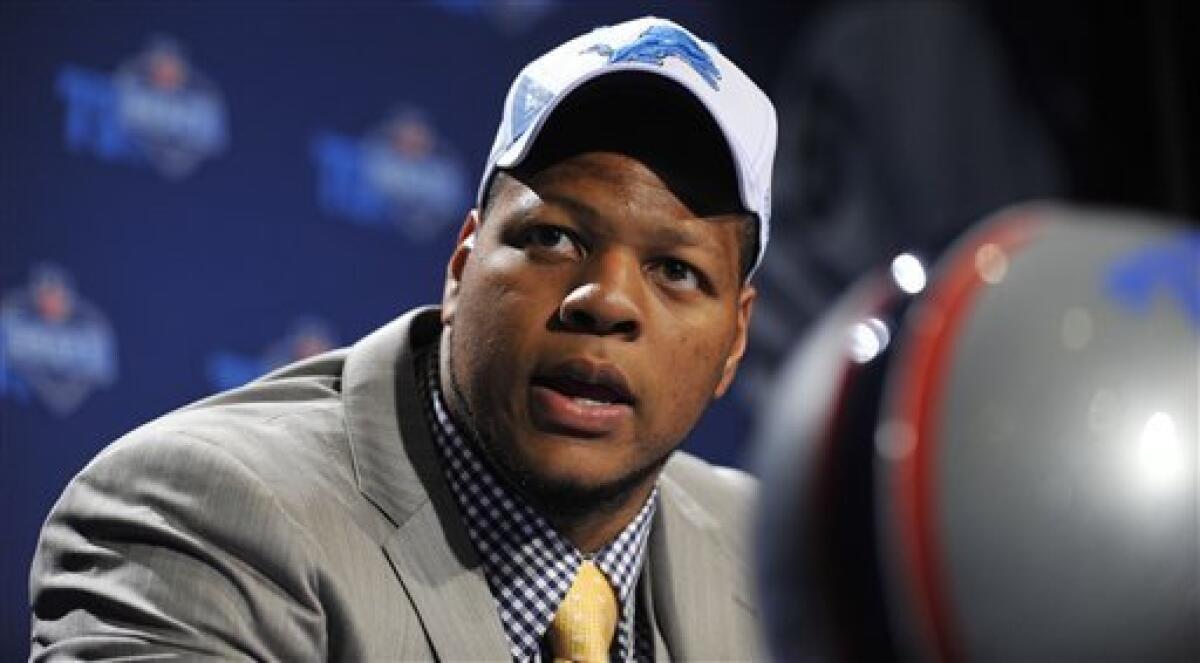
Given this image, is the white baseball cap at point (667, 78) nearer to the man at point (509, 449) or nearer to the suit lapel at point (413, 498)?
the man at point (509, 449)

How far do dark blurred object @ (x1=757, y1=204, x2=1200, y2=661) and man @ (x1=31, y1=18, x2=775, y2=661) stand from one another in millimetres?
874

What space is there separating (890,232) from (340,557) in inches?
133

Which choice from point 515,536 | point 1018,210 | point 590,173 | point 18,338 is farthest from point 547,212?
point 18,338

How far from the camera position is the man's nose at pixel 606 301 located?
65.4 inches

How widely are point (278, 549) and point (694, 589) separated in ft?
1.80

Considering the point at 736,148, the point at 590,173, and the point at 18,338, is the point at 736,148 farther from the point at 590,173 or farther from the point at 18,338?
the point at 18,338

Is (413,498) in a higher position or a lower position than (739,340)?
lower

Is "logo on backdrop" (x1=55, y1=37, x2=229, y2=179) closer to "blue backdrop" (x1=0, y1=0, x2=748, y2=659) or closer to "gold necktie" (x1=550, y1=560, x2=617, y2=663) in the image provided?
"blue backdrop" (x1=0, y1=0, x2=748, y2=659)

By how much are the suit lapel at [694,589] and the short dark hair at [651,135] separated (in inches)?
18.0

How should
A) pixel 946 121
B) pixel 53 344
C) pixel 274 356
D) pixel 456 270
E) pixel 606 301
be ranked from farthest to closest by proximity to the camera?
1. pixel 946 121
2. pixel 274 356
3. pixel 53 344
4. pixel 456 270
5. pixel 606 301

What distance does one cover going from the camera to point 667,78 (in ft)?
5.73

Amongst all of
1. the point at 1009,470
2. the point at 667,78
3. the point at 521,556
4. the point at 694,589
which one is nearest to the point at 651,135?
the point at 667,78

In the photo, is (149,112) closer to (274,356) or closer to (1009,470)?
(274,356)

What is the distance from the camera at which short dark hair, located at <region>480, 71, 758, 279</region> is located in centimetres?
177
